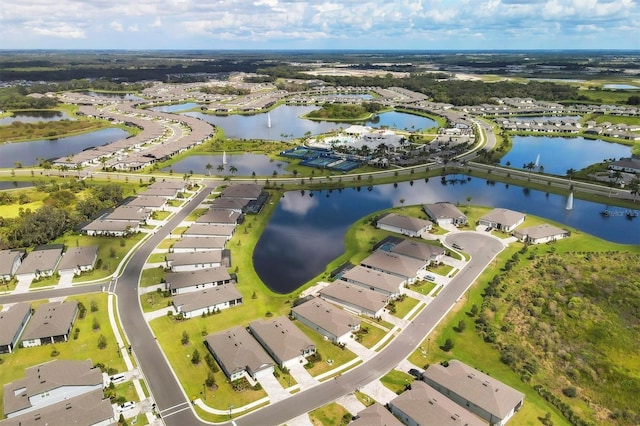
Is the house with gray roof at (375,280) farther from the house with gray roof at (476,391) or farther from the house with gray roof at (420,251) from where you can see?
the house with gray roof at (476,391)

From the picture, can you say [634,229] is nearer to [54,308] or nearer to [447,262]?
[447,262]

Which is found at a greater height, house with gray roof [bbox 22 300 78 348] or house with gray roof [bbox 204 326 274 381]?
house with gray roof [bbox 22 300 78 348]

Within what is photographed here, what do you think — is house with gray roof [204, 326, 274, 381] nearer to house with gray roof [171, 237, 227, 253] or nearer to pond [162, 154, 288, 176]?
house with gray roof [171, 237, 227, 253]

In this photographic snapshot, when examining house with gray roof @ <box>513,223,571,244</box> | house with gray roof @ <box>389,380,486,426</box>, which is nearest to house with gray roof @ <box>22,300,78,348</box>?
house with gray roof @ <box>389,380,486,426</box>

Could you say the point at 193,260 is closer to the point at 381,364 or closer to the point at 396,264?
the point at 396,264

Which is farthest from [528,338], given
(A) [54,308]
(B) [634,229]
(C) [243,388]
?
(A) [54,308]

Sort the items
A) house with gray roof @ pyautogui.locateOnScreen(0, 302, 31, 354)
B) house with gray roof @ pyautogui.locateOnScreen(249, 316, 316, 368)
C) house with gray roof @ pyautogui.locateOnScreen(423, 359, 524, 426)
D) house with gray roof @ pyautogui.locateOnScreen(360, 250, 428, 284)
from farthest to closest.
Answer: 1. house with gray roof @ pyautogui.locateOnScreen(360, 250, 428, 284)
2. house with gray roof @ pyautogui.locateOnScreen(0, 302, 31, 354)
3. house with gray roof @ pyautogui.locateOnScreen(249, 316, 316, 368)
4. house with gray roof @ pyautogui.locateOnScreen(423, 359, 524, 426)

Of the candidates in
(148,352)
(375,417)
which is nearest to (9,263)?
(148,352)
